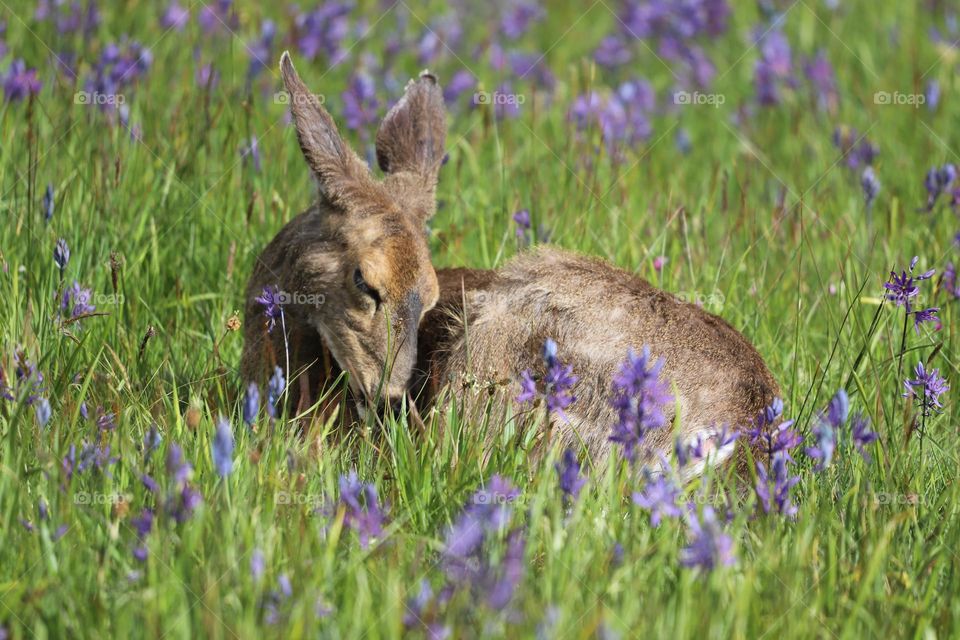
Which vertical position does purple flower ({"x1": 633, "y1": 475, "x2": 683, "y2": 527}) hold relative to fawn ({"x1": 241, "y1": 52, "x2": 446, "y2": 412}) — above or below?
below

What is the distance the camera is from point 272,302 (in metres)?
4.34

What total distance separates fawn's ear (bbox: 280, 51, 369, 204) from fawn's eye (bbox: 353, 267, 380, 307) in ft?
1.17

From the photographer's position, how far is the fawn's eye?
4410 millimetres

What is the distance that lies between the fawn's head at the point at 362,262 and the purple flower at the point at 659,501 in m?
1.18

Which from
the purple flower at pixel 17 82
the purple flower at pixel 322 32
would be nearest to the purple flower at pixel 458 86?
the purple flower at pixel 322 32

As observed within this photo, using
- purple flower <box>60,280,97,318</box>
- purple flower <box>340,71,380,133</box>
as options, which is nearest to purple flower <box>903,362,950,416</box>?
purple flower <box>60,280,97,318</box>

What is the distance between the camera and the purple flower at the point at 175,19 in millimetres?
7367

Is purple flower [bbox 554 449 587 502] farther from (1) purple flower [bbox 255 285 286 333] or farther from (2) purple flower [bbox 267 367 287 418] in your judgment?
(1) purple flower [bbox 255 285 286 333]

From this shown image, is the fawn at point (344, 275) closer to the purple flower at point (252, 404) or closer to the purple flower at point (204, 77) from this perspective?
the purple flower at point (252, 404)

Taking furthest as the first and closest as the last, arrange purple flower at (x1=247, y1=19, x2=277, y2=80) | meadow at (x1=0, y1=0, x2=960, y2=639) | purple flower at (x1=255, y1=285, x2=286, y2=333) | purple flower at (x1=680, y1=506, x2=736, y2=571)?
purple flower at (x1=247, y1=19, x2=277, y2=80)
purple flower at (x1=255, y1=285, x2=286, y2=333)
meadow at (x1=0, y1=0, x2=960, y2=639)
purple flower at (x1=680, y1=506, x2=736, y2=571)

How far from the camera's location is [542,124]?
25.1 ft

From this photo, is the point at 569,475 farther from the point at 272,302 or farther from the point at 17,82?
the point at 17,82

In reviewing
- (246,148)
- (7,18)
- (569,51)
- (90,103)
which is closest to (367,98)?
(246,148)

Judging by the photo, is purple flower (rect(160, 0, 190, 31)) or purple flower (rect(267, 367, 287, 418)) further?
purple flower (rect(160, 0, 190, 31))
